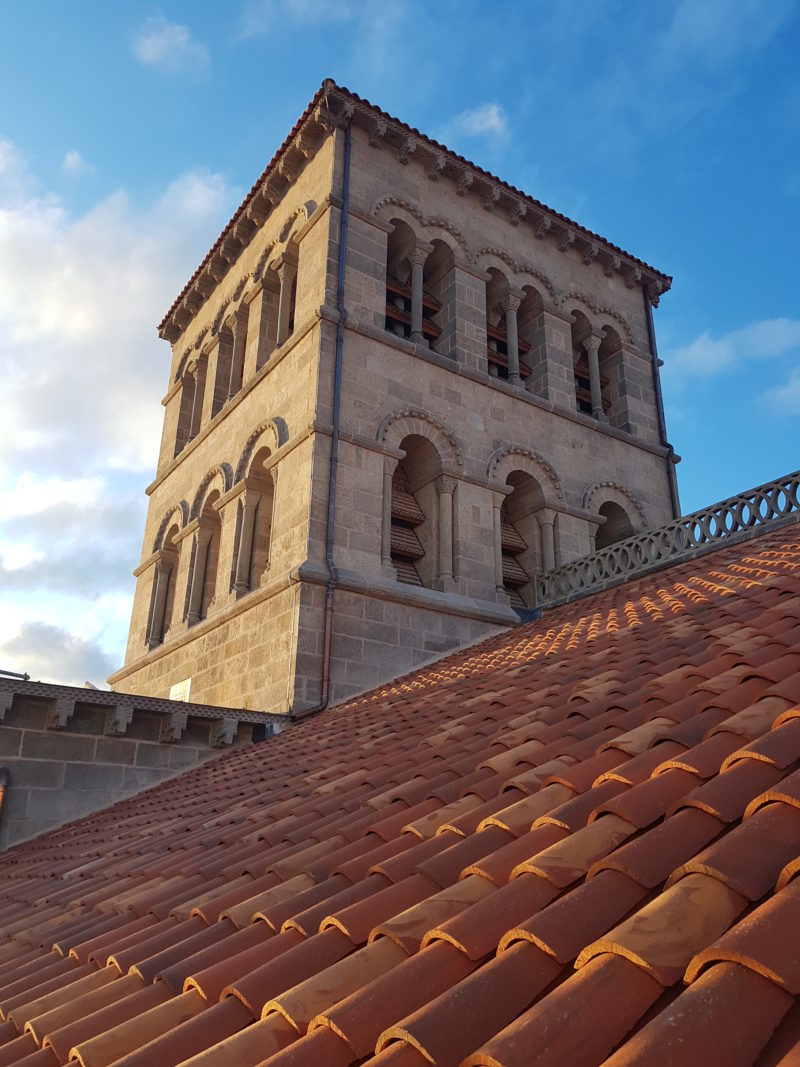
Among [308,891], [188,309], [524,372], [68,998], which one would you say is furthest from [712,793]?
[188,309]

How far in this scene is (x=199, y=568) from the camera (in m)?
15.8

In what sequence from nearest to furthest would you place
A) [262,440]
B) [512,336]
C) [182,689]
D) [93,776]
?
[93,776], [262,440], [182,689], [512,336]

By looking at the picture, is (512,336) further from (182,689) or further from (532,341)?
(182,689)

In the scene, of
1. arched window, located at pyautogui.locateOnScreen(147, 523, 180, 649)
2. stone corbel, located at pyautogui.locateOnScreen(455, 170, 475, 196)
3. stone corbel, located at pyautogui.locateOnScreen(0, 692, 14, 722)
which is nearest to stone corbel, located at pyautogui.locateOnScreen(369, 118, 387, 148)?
stone corbel, located at pyautogui.locateOnScreen(455, 170, 475, 196)

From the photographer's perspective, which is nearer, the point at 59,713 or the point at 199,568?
the point at 59,713

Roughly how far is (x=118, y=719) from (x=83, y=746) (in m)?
0.50

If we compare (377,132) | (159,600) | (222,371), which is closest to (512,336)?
(377,132)

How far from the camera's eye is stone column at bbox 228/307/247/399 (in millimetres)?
17234

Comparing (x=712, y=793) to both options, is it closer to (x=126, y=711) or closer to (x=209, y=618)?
(x=126, y=711)

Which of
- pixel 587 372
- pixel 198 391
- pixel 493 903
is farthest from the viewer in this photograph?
pixel 198 391

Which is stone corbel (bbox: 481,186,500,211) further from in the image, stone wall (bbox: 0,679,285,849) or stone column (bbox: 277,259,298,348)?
stone wall (bbox: 0,679,285,849)

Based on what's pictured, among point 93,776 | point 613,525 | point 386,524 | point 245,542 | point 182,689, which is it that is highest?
point 613,525

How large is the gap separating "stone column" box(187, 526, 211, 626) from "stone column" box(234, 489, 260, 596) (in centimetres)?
213

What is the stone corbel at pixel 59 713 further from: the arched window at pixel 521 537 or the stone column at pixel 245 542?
the arched window at pixel 521 537
